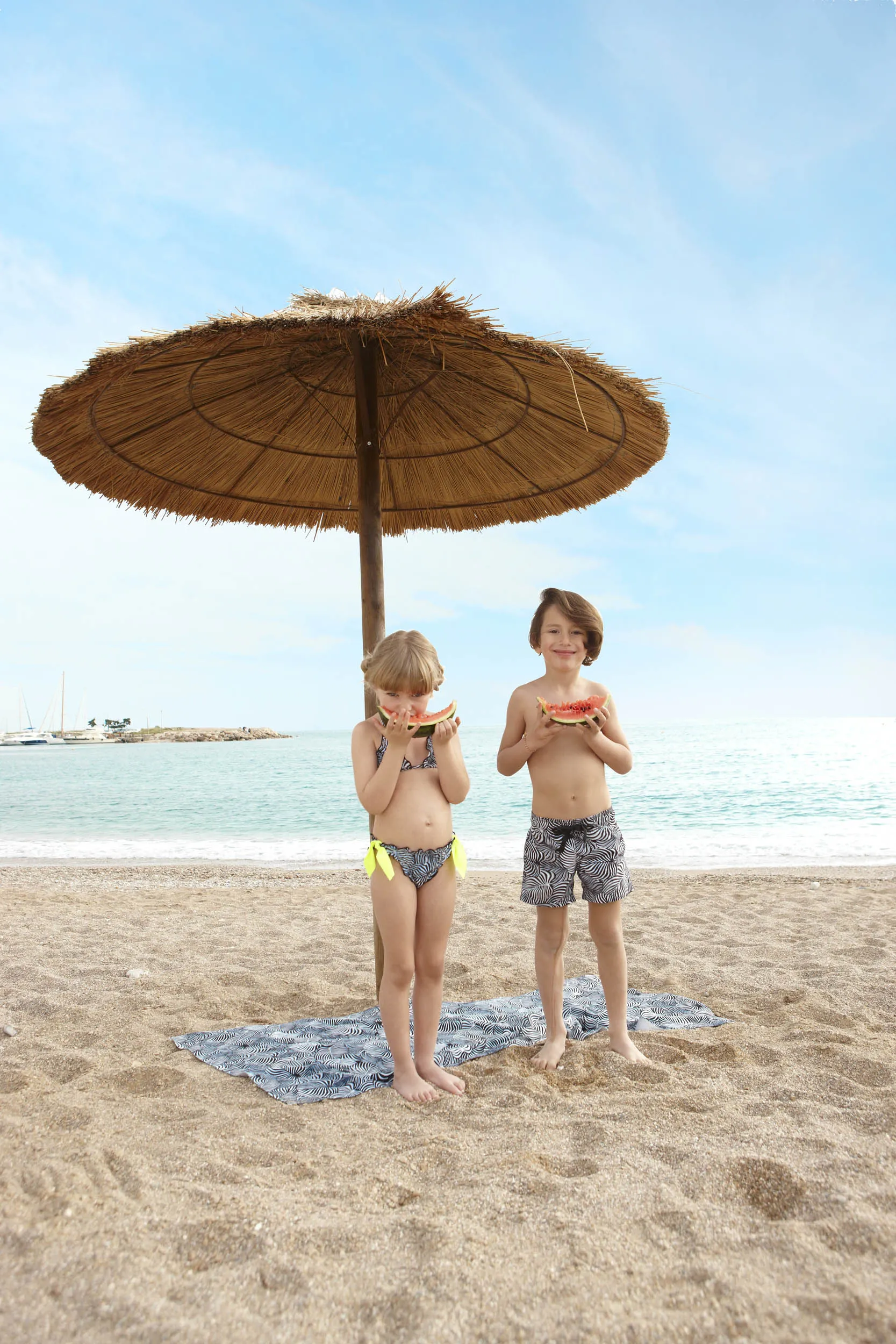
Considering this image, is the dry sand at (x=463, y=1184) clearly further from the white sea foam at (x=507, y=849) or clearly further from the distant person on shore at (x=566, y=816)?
the white sea foam at (x=507, y=849)

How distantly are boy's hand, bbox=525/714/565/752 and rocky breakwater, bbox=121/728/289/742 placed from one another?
92498 millimetres

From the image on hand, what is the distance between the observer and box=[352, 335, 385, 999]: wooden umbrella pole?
11.8ft

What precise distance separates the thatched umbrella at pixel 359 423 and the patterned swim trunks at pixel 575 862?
97 centimetres

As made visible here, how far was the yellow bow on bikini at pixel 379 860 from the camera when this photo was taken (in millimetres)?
2795

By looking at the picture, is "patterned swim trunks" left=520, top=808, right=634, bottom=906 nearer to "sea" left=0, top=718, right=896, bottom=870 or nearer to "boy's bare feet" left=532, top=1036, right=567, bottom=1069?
"boy's bare feet" left=532, top=1036, right=567, bottom=1069

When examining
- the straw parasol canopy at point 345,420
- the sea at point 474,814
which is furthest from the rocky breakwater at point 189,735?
the straw parasol canopy at point 345,420

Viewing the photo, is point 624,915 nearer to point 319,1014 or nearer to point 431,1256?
point 319,1014

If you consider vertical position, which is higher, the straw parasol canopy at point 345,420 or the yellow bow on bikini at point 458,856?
the straw parasol canopy at point 345,420

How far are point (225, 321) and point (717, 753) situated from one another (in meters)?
43.2

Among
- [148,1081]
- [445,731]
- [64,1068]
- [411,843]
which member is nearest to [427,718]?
[445,731]

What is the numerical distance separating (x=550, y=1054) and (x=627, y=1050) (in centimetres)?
30

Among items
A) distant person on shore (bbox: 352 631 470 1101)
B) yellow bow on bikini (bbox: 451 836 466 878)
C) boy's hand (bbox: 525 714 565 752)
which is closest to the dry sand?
distant person on shore (bbox: 352 631 470 1101)

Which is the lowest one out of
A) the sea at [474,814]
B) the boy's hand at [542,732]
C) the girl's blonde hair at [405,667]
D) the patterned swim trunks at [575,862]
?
the sea at [474,814]

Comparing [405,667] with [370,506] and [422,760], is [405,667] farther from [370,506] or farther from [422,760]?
[370,506]
